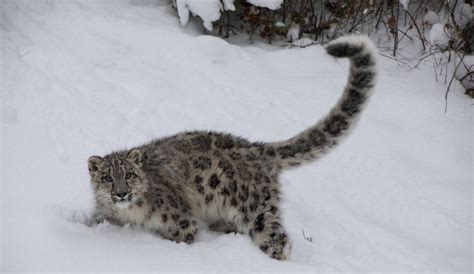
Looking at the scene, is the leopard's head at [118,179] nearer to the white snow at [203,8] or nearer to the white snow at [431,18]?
the white snow at [203,8]

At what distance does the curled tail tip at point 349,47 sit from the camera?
5.12 metres

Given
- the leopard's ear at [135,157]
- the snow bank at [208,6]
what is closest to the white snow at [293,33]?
the snow bank at [208,6]

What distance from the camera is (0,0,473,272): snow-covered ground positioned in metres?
5.39

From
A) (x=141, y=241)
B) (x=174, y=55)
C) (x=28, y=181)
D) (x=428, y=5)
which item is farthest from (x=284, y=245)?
(x=428, y=5)

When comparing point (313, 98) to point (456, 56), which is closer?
point (313, 98)

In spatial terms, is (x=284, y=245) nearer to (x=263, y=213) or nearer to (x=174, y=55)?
(x=263, y=213)

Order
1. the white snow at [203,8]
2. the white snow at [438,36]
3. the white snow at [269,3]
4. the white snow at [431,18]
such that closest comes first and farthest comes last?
1. the white snow at [438,36]
2. the white snow at [269,3]
3. the white snow at [203,8]
4. the white snow at [431,18]

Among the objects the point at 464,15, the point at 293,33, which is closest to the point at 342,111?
the point at 293,33

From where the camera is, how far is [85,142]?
7102 mm

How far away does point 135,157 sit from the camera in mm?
5656

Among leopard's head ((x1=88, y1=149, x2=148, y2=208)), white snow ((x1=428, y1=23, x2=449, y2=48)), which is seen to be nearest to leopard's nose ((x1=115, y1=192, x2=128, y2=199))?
leopard's head ((x1=88, y1=149, x2=148, y2=208))

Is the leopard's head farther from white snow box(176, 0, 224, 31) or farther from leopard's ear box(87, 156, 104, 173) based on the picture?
Answer: white snow box(176, 0, 224, 31)

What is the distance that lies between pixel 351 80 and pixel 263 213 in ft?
4.76

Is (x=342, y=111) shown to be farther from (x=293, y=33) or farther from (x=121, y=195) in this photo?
(x=293, y=33)
